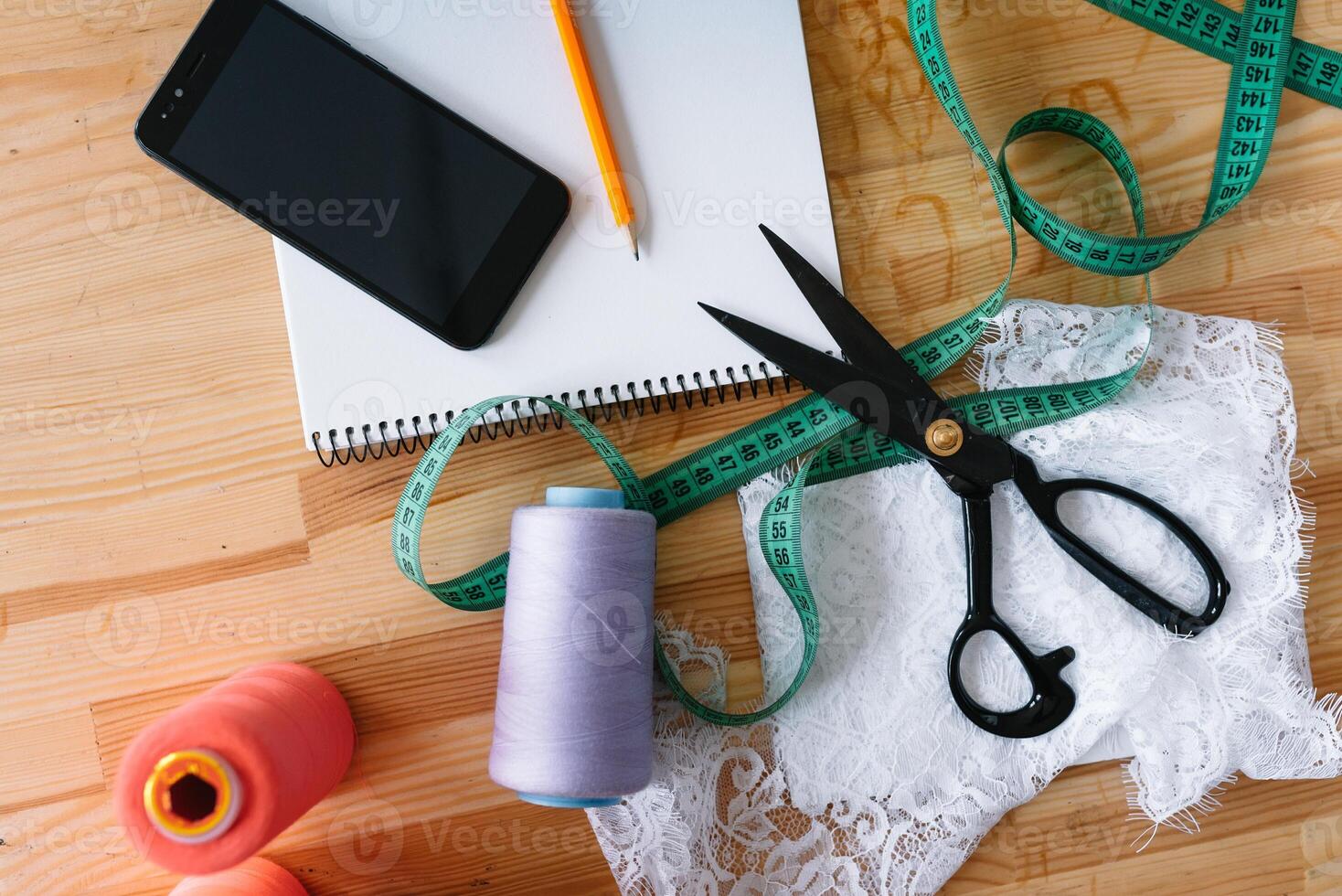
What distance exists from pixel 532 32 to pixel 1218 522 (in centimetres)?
82

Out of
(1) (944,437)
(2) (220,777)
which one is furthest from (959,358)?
(2) (220,777)

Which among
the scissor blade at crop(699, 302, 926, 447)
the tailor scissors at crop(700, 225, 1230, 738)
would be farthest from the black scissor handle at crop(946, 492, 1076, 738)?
the scissor blade at crop(699, 302, 926, 447)

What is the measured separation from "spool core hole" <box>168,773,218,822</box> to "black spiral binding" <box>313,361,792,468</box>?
0.31 m

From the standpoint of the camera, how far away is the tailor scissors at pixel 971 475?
2.86 feet

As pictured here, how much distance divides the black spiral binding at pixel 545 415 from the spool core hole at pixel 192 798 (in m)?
0.31

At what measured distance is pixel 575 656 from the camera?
0.82 metres

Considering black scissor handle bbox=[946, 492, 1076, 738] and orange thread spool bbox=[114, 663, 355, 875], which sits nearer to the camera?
orange thread spool bbox=[114, 663, 355, 875]

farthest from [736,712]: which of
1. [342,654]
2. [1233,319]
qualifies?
[1233,319]

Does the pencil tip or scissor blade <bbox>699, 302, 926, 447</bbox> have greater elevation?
the pencil tip

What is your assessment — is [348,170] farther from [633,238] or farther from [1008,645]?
[1008,645]

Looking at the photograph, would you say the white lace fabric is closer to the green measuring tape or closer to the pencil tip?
the green measuring tape

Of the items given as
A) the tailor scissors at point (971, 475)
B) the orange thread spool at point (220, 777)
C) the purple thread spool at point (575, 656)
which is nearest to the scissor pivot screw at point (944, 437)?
the tailor scissors at point (971, 475)

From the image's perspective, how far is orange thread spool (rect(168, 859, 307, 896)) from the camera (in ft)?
2.91

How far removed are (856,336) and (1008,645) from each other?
13.1 inches
